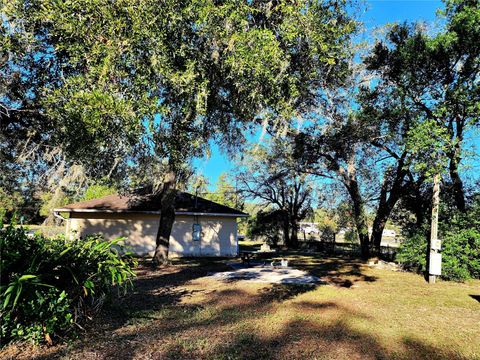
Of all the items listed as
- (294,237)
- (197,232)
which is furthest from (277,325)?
(294,237)

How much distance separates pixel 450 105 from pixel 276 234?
22341 millimetres

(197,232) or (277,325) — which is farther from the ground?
(197,232)

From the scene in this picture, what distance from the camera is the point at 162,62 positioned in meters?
7.00

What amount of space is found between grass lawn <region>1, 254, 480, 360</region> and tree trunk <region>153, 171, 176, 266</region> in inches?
154

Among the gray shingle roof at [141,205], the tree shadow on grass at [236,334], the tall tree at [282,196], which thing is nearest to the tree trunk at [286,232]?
the tall tree at [282,196]

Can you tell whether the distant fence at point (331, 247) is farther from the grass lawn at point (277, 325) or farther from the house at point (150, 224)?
the grass lawn at point (277, 325)

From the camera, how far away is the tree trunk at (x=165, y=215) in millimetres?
12953

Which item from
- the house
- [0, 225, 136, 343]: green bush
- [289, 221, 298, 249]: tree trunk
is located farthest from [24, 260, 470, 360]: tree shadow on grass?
[289, 221, 298, 249]: tree trunk

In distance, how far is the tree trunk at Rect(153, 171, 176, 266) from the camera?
13.0 m

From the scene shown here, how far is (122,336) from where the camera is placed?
474 cm

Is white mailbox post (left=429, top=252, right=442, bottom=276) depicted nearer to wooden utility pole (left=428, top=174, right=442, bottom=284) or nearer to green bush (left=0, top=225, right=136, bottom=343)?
wooden utility pole (left=428, top=174, right=442, bottom=284)

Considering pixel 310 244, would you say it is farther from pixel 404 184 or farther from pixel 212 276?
pixel 212 276

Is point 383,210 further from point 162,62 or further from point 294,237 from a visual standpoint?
point 162,62

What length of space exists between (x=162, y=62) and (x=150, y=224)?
13.8 m
